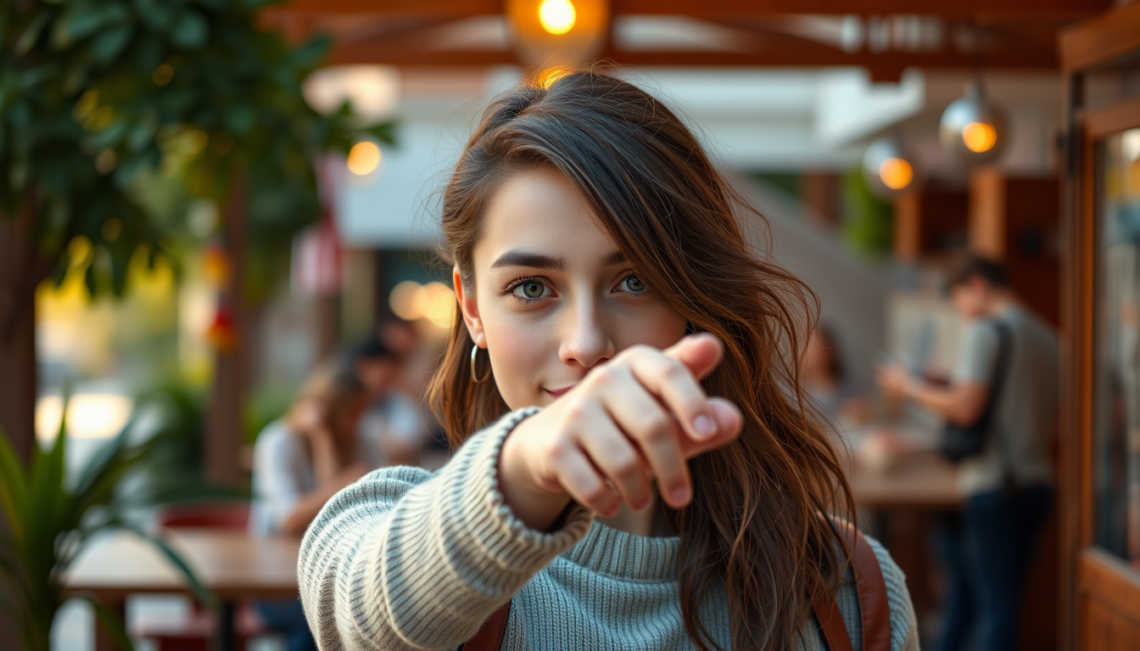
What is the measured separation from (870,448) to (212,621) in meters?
3.08

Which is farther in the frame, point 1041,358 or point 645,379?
point 1041,358

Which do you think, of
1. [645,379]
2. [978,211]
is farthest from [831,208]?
[645,379]

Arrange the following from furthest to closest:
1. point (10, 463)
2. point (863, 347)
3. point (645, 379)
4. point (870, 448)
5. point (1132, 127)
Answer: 1. point (863, 347)
2. point (870, 448)
3. point (1132, 127)
4. point (10, 463)
5. point (645, 379)

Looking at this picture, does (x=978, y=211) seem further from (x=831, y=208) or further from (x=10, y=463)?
(x=831, y=208)

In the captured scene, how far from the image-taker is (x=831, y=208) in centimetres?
1499

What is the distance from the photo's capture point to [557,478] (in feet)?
2.44

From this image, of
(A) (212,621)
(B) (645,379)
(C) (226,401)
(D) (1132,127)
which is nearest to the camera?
(B) (645,379)

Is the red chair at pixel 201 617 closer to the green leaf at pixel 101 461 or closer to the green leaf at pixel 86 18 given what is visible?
the green leaf at pixel 101 461

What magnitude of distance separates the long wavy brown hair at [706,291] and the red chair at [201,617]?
9.55 feet

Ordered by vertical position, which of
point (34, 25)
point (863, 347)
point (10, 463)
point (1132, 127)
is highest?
point (34, 25)

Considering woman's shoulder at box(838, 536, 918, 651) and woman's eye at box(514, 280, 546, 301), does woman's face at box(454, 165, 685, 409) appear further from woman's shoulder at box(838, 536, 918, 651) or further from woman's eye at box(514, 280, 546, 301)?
woman's shoulder at box(838, 536, 918, 651)

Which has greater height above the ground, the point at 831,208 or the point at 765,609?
the point at 765,609

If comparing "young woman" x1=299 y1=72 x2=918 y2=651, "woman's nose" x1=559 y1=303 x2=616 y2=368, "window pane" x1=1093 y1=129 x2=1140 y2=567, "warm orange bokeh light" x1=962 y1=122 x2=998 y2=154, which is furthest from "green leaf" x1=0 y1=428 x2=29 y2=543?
"warm orange bokeh light" x1=962 y1=122 x2=998 y2=154

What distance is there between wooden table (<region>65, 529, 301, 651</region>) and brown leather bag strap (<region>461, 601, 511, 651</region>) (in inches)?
77.3
